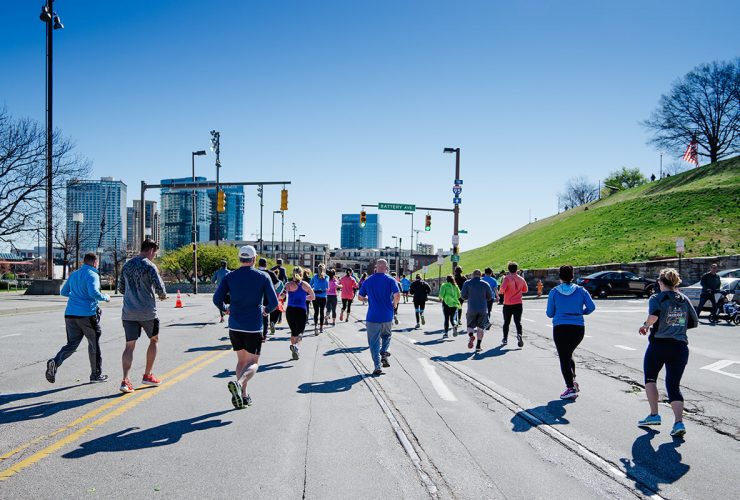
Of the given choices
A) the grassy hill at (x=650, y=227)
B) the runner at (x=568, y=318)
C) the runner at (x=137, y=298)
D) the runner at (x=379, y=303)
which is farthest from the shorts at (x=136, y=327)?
the grassy hill at (x=650, y=227)

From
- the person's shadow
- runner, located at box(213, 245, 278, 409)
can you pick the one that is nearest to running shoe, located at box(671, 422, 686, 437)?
the person's shadow

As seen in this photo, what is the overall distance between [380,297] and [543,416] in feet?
11.5

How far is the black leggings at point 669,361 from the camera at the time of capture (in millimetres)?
6199

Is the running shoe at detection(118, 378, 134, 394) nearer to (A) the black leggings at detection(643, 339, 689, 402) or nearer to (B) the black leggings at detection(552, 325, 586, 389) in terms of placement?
(B) the black leggings at detection(552, 325, 586, 389)

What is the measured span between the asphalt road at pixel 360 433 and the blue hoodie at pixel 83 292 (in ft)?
3.49

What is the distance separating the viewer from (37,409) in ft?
21.6

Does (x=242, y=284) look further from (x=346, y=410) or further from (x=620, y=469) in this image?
(x=620, y=469)

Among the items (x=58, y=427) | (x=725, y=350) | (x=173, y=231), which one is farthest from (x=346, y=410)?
(x=173, y=231)

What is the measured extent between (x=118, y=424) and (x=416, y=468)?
3237 mm

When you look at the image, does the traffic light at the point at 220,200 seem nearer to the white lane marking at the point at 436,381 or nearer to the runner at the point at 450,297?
the runner at the point at 450,297

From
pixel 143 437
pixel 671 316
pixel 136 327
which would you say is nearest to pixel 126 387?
pixel 136 327

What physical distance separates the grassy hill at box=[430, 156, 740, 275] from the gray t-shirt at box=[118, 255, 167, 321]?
136 feet

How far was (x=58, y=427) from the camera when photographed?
230 inches

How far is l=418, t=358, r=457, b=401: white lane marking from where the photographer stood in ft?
25.6
